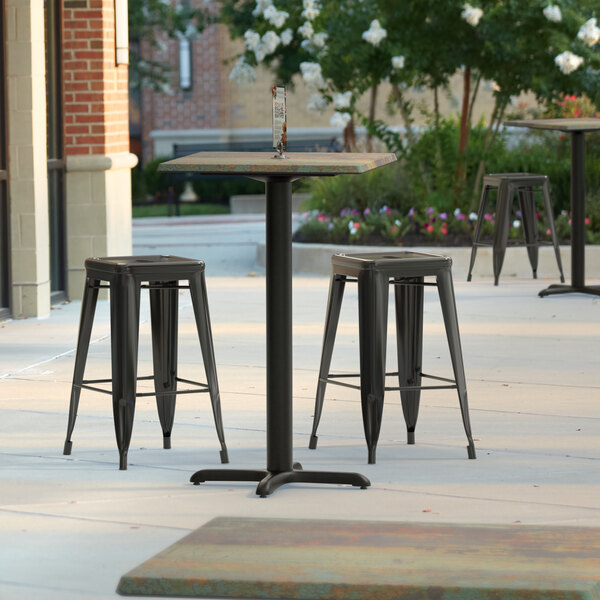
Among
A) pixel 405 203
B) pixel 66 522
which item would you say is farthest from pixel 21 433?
pixel 405 203

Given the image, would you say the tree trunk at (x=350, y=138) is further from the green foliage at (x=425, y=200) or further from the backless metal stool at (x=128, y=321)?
the backless metal stool at (x=128, y=321)

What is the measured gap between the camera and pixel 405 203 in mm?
15297

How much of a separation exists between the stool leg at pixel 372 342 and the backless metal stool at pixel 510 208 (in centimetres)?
645

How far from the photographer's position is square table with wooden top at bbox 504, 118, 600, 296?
1145cm

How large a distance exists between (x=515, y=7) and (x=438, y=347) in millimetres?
6270

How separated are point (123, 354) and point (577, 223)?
6.62 metres

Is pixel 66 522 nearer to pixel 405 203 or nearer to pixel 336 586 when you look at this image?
pixel 336 586

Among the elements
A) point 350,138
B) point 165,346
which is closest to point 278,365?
point 165,346

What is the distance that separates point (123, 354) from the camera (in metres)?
6.01

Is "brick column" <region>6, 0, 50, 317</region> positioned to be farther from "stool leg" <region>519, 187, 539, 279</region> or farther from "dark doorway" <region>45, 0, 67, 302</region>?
"stool leg" <region>519, 187, 539, 279</region>

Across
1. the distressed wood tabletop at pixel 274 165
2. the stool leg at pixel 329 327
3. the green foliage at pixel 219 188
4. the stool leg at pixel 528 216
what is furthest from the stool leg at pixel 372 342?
the green foliage at pixel 219 188

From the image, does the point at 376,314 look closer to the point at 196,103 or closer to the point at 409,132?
the point at 409,132

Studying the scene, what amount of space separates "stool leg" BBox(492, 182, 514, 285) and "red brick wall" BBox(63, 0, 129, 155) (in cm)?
340

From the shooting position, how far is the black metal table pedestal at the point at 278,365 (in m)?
5.66
